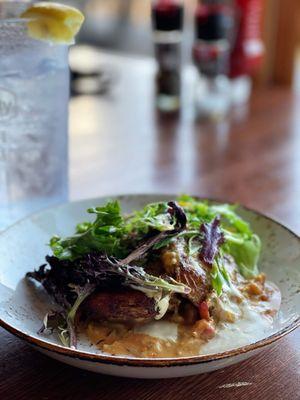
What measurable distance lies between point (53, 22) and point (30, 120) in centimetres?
23

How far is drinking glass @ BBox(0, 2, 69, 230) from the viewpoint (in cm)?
109

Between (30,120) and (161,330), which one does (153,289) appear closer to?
(161,330)

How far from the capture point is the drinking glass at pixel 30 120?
109cm

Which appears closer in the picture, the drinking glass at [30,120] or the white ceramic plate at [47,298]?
the white ceramic plate at [47,298]

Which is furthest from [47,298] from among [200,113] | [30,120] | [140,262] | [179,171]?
[200,113]

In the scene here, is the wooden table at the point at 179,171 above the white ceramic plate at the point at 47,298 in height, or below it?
below

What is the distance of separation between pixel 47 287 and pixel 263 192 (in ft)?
2.47

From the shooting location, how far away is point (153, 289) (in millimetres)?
814

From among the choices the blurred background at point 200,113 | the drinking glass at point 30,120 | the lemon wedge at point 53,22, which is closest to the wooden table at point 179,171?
the blurred background at point 200,113

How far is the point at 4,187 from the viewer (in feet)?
3.81

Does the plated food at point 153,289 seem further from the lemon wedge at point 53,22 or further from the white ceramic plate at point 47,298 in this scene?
the lemon wedge at point 53,22

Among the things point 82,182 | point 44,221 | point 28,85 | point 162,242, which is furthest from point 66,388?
point 82,182

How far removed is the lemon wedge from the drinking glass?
0.9 inches

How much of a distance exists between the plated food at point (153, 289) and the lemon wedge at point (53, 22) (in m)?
0.34
